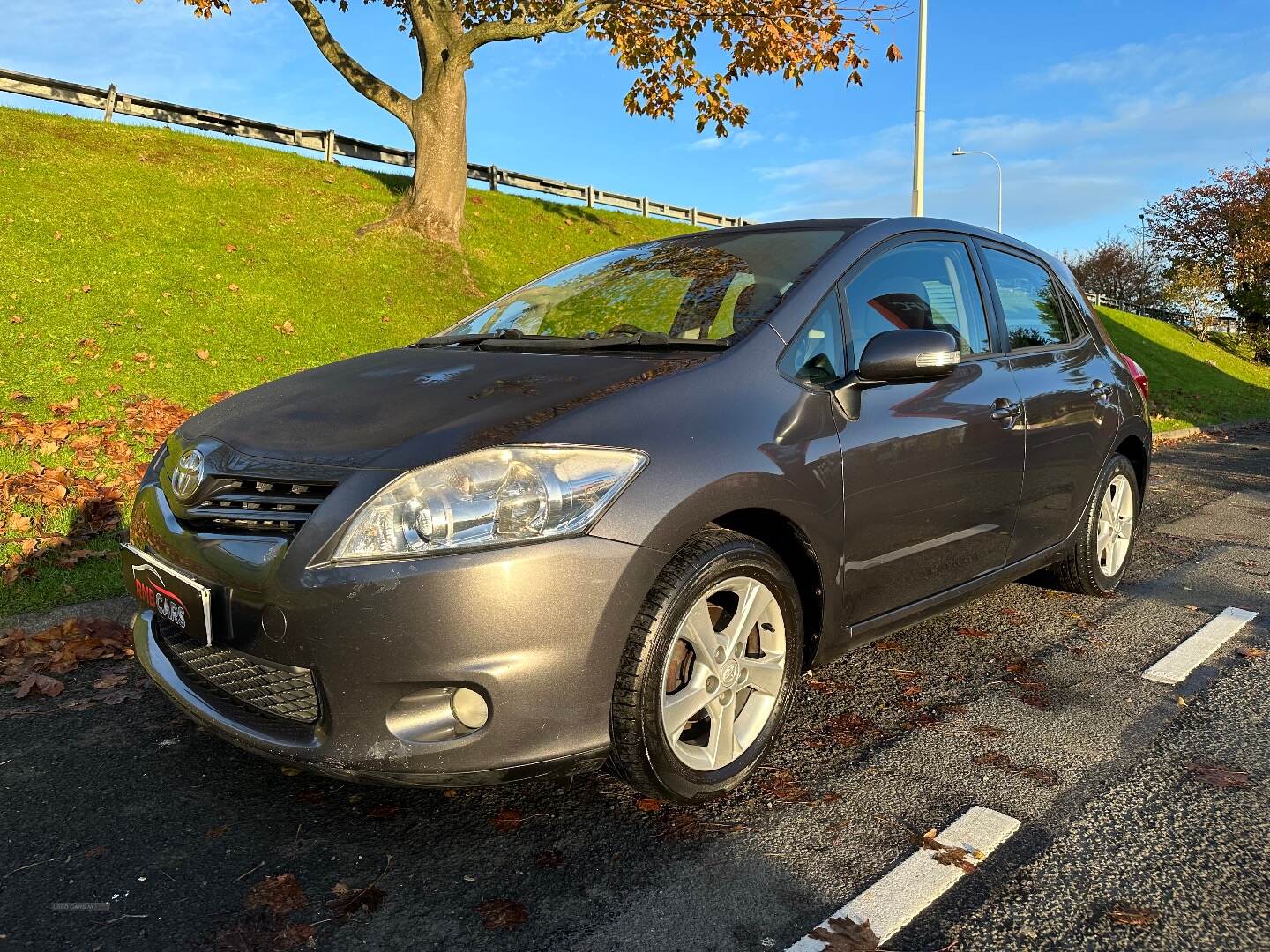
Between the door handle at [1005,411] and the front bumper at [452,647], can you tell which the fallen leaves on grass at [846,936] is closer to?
the front bumper at [452,647]

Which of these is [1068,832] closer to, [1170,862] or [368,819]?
[1170,862]

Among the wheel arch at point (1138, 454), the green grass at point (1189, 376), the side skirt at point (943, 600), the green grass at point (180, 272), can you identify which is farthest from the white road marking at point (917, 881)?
the green grass at point (1189, 376)

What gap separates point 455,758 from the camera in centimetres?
226

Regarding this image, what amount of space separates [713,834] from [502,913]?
0.64 meters

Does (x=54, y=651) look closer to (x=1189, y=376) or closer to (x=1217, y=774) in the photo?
(x=1217, y=774)

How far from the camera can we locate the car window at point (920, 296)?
331 centimetres

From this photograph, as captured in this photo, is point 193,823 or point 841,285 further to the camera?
point 841,285

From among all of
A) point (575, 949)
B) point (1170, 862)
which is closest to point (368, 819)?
point (575, 949)

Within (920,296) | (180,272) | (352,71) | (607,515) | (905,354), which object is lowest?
(607,515)

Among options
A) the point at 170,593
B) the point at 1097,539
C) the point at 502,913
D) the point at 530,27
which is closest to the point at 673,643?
the point at 502,913

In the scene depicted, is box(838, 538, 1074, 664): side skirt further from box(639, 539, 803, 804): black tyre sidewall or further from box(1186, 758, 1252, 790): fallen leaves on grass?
box(1186, 758, 1252, 790): fallen leaves on grass

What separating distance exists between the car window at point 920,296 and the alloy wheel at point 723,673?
1.01m

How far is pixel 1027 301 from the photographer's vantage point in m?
4.23

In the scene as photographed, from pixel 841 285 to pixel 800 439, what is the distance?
69cm
